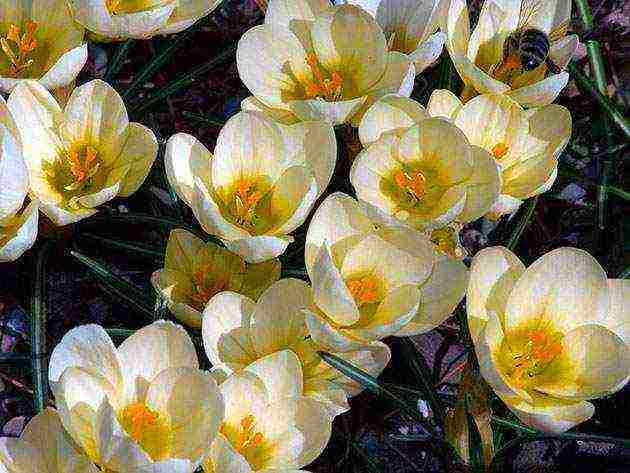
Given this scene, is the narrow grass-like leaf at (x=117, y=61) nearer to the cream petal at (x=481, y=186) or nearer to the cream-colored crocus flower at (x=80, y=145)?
the cream-colored crocus flower at (x=80, y=145)

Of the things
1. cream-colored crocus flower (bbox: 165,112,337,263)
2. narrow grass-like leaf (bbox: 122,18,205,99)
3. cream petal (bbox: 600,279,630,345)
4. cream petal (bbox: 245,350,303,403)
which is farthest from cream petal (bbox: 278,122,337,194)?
narrow grass-like leaf (bbox: 122,18,205,99)

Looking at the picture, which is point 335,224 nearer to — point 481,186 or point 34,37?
point 481,186

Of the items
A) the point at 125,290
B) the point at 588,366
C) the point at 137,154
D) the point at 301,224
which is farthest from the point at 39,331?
the point at 588,366

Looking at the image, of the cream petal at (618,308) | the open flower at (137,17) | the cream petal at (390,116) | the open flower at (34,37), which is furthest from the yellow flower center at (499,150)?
the open flower at (34,37)

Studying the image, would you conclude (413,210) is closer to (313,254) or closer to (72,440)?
(313,254)

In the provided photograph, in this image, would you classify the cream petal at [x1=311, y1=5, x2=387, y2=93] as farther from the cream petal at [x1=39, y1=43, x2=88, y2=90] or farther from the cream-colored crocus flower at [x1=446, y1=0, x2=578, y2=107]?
the cream petal at [x1=39, y1=43, x2=88, y2=90]

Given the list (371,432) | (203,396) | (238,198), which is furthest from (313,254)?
(371,432)
